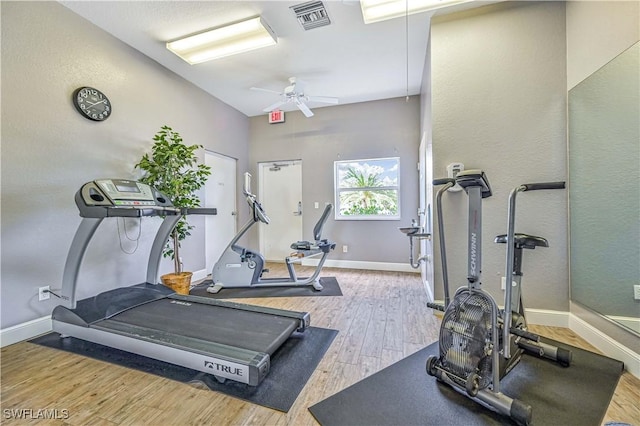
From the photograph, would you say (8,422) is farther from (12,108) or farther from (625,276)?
(625,276)

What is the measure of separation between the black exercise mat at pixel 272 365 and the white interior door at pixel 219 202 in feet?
7.35

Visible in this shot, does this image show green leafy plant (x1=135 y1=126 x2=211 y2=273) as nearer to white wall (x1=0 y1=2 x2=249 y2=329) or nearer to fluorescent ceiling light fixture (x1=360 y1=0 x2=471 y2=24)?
white wall (x1=0 y1=2 x2=249 y2=329)

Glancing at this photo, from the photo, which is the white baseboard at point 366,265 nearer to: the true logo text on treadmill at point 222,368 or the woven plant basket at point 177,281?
the woven plant basket at point 177,281

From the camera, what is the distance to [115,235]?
9.22 ft

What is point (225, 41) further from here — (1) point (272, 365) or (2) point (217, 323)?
(1) point (272, 365)

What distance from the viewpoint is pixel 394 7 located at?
2.38 m

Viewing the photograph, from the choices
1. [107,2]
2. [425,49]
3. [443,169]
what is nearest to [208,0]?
[107,2]

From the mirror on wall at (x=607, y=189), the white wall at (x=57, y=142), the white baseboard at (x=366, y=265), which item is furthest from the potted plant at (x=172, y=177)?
the mirror on wall at (x=607, y=189)

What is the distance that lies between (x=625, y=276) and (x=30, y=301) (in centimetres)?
441

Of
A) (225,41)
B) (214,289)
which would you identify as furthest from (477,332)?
(225,41)

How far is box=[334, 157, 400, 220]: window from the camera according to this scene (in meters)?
4.54

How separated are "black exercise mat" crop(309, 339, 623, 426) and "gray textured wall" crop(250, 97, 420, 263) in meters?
2.80

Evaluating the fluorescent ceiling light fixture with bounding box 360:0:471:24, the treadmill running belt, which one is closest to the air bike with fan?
the treadmill running belt

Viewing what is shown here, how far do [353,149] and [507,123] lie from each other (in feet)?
8.28
